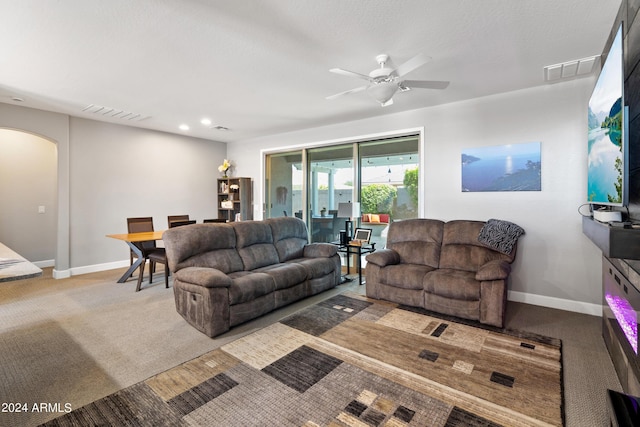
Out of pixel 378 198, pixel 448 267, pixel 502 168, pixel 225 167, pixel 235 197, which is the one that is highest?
pixel 225 167

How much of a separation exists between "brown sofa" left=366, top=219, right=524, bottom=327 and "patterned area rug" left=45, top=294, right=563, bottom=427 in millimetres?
322

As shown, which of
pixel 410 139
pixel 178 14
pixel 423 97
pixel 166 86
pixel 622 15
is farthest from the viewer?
pixel 410 139

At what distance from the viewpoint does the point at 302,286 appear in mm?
3930

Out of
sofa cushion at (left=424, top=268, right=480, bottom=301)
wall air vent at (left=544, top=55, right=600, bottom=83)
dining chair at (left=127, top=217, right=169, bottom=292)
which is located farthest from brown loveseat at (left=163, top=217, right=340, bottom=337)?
wall air vent at (left=544, top=55, right=600, bottom=83)

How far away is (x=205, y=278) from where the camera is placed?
2.93m

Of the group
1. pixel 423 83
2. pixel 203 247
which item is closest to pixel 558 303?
pixel 423 83

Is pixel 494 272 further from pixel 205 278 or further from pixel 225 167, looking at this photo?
pixel 225 167

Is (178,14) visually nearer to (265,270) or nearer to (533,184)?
(265,270)

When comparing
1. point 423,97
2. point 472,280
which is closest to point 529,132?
point 423,97

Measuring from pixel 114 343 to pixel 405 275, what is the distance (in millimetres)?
3114

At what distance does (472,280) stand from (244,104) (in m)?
3.88

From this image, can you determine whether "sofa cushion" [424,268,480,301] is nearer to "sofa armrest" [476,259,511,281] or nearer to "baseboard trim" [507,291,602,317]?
"sofa armrest" [476,259,511,281]

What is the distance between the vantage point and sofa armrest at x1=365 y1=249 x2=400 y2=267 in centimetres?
398

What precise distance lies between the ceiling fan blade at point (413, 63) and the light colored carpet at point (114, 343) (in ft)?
8.71
